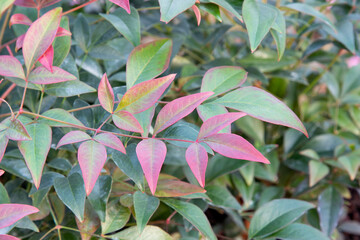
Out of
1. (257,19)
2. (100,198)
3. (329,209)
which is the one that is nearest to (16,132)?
(100,198)

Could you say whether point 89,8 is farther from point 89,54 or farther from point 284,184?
point 284,184

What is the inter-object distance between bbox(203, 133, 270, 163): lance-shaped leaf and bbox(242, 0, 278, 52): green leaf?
113mm

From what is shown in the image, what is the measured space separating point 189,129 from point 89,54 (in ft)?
0.76

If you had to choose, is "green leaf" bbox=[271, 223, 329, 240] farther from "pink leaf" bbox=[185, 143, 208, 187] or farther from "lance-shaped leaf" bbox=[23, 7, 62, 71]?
"lance-shaped leaf" bbox=[23, 7, 62, 71]

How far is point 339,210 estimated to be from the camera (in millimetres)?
610

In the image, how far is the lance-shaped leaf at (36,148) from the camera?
31 cm

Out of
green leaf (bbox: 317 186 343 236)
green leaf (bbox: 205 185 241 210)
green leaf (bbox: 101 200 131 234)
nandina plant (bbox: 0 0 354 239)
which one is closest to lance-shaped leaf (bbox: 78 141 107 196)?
nandina plant (bbox: 0 0 354 239)

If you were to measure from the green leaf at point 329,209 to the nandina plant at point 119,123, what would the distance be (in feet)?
0.40

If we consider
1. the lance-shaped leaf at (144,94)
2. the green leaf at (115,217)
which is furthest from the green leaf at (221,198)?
the lance-shaped leaf at (144,94)

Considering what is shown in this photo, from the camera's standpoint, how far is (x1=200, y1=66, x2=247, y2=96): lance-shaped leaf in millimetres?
407

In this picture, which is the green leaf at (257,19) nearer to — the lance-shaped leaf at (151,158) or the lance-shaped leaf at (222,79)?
the lance-shaped leaf at (222,79)

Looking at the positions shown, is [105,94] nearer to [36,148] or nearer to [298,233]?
[36,148]

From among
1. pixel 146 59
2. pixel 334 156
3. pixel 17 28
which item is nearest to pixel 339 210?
pixel 334 156

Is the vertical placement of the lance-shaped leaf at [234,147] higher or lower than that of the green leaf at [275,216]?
higher
